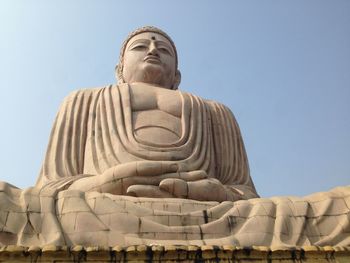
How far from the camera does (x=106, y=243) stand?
6.14m

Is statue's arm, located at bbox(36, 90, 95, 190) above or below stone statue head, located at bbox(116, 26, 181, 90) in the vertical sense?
below

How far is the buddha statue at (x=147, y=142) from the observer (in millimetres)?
7781

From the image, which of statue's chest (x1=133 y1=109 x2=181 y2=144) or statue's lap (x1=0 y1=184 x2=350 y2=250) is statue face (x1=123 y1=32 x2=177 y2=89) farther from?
statue's lap (x1=0 y1=184 x2=350 y2=250)

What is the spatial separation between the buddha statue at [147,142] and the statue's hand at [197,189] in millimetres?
14

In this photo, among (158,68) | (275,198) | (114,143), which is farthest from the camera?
(158,68)

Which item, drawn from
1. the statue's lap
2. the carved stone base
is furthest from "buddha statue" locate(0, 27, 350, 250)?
the carved stone base

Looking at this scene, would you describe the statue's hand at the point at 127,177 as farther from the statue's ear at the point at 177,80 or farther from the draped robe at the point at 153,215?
the statue's ear at the point at 177,80

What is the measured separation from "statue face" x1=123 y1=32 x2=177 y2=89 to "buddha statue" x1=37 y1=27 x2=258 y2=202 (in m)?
0.02

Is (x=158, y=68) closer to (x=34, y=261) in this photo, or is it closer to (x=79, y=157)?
(x=79, y=157)

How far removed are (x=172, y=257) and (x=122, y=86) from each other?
5151mm

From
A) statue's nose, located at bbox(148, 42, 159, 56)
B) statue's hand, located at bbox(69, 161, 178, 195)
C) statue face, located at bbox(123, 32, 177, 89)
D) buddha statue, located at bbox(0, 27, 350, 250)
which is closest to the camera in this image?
buddha statue, located at bbox(0, 27, 350, 250)

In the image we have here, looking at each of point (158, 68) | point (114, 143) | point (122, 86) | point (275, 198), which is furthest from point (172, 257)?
point (158, 68)

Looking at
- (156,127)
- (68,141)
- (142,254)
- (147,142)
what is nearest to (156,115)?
(156,127)

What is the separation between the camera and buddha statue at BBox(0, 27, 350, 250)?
639 cm
